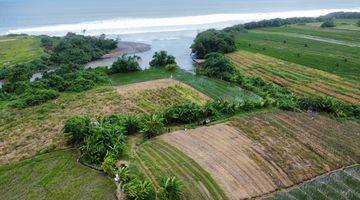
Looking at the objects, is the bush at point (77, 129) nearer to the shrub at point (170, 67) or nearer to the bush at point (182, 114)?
the bush at point (182, 114)

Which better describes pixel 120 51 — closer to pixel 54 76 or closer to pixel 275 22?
pixel 54 76

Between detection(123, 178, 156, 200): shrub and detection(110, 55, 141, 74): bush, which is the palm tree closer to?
detection(123, 178, 156, 200): shrub

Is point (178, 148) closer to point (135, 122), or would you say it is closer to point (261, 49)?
point (135, 122)

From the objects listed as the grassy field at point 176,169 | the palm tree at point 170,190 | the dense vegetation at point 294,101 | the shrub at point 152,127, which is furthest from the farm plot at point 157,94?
the palm tree at point 170,190

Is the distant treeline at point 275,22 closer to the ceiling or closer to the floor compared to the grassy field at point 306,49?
closer to the ceiling

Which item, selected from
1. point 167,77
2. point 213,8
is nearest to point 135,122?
point 167,77
